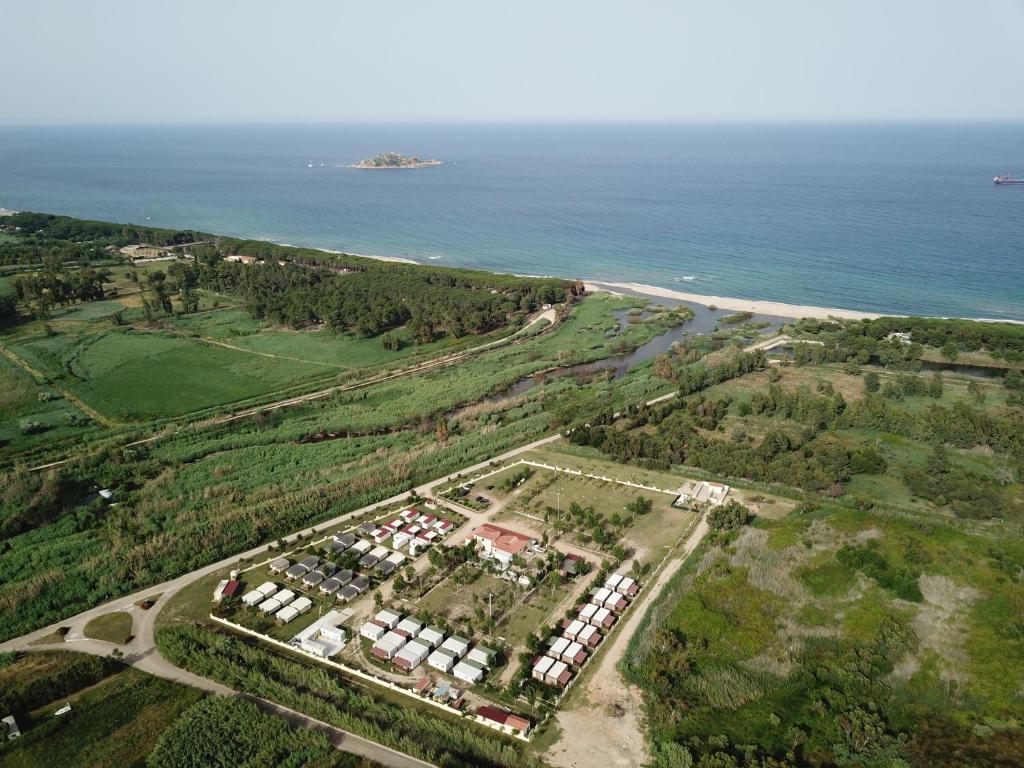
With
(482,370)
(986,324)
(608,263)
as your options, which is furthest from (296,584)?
(608,263)

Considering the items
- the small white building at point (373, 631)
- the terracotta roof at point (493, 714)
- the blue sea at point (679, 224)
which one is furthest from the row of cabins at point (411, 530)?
the blue sea at point (679, 224)

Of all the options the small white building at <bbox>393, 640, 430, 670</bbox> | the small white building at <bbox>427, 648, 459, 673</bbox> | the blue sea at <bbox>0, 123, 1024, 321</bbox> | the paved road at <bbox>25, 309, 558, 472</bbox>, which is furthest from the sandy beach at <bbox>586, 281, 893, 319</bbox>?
the small white building at <bbox>393, 640, 430, 670</bbox>

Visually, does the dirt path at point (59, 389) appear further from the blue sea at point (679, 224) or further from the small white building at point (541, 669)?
the blue sea at point (679, 224)

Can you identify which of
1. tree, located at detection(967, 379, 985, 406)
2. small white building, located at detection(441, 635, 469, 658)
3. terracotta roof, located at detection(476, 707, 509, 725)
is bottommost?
terracotta roof, located at detection(476, 707, 509, 725)

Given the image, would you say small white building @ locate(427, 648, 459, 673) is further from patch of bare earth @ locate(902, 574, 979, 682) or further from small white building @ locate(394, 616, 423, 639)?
patch of bare earth @ locate(902, 574, 979, 682)

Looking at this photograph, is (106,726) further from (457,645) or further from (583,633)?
(583,633)
